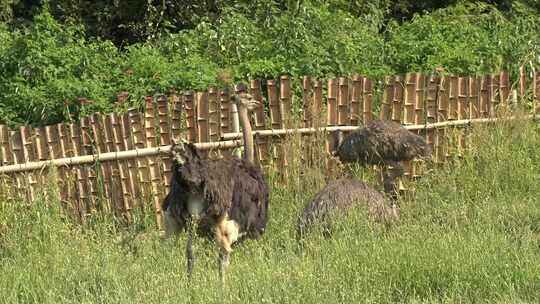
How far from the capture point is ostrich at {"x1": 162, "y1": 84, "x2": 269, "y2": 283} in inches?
260

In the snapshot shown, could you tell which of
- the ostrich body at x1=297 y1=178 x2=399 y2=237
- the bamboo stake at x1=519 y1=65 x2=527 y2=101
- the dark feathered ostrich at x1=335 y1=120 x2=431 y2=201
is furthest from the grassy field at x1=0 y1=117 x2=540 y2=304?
the bamboo stake at x1=519 y1=65 x2=527 y2=101

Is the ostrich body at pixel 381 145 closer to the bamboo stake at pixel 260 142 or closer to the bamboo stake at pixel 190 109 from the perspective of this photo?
the bamboo stake at pixel 260 142

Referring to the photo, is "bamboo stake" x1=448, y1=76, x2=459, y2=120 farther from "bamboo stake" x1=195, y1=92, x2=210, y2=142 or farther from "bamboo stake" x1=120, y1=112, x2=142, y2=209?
"bamboo stake" x1=120, y1=112, x2=142, y2=209

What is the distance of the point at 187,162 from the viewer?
258 inches

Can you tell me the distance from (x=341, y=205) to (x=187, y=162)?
155 cm

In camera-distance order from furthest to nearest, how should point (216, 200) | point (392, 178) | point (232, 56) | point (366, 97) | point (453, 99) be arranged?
1. point (232, 56)
2. point (453, 99)
3. point (366, 97)
4. point (392, 178)
5. point (216, 200)

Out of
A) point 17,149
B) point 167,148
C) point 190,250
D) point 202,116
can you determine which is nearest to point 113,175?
point 167,148

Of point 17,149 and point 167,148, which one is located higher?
point 17,149

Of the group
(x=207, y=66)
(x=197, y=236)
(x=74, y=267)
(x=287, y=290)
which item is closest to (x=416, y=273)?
(x=287, y=290)

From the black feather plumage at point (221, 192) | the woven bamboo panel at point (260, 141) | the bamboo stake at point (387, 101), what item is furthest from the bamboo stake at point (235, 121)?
the bamboo stake at point (387, 101)

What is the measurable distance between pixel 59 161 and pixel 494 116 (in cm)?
423

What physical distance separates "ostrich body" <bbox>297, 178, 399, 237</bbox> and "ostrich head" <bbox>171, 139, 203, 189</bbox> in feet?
3.98

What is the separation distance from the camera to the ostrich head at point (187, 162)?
21.4 feet

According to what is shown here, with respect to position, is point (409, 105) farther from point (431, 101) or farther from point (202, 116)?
point (202, 116)
